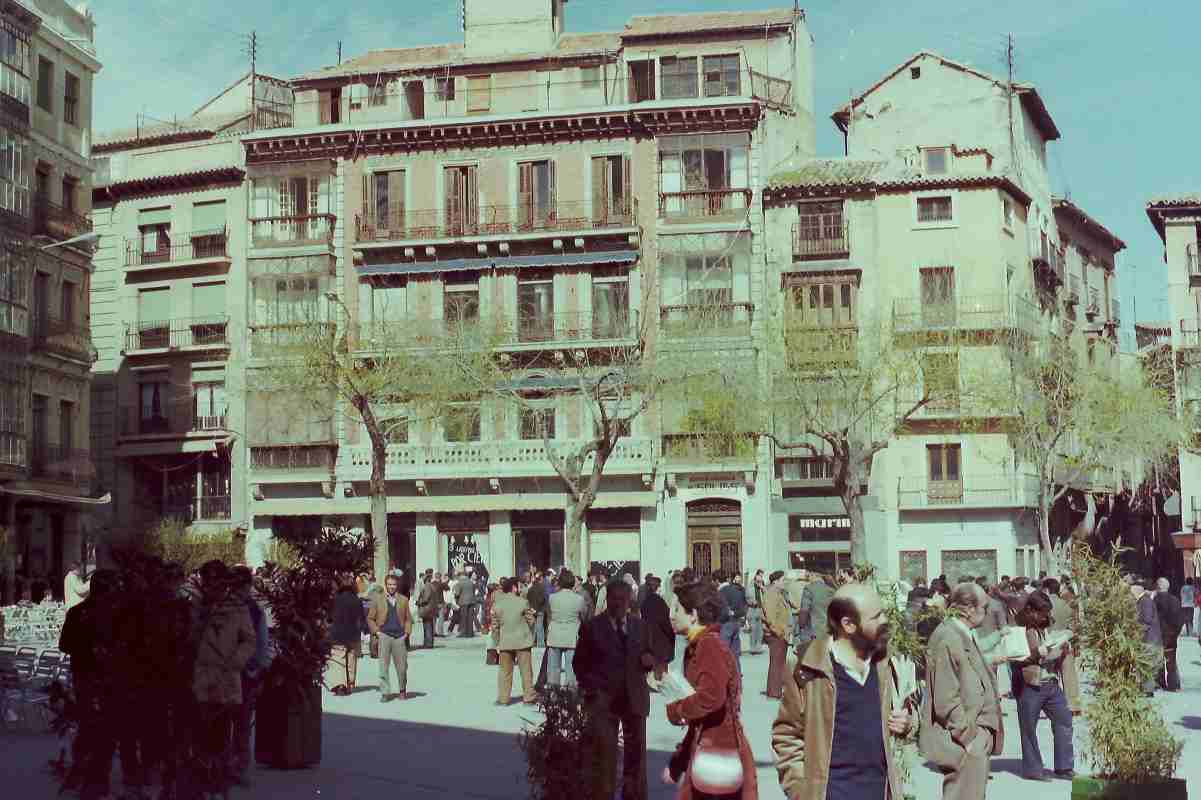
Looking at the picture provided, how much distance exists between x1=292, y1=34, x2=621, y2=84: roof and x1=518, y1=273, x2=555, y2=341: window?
7.49 m

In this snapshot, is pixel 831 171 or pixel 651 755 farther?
pixel 831 171

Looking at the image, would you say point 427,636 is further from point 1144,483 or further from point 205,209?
point 1144,483

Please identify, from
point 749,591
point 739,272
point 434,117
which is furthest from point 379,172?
point 749,591

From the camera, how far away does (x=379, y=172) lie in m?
51.3

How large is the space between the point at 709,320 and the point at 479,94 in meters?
10.8

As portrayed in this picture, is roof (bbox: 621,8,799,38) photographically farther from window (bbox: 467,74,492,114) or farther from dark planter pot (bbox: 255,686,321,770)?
dark planter pot (bbox: 255,686,321,770)

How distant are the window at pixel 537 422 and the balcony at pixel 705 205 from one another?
658 centimetres

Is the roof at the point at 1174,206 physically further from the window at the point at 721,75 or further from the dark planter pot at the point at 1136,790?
the dark planter pot at the point at 1136,790

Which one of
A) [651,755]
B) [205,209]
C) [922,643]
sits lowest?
[651,755]

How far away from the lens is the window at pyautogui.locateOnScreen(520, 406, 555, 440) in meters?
48.4

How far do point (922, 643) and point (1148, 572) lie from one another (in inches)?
2271

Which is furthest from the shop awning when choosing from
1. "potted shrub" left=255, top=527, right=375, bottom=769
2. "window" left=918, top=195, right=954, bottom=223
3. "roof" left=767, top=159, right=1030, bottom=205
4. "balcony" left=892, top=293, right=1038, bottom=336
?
"potted shrub" left=255, top=527, right=375, bottom=769

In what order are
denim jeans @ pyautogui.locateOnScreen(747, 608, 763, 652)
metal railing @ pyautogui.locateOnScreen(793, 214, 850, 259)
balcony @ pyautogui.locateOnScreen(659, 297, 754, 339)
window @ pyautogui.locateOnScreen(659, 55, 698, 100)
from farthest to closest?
1. window @ pyautogui.locateOnScreen(659, 55, 698, 100)
2. metal railing @ pyautogui.locateOnScreen(793, 214, 850, 259)
3. balcony @ pyautogui.locateOnScreen(659, 297, 754, 339)
4. denim jeans @ pyautogui.locateOnScreen(747, 608, 763, 652)

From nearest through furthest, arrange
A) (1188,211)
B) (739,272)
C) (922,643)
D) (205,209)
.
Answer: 1. (922,643)
2. (739,272)
3. (205,209)
4. (1188,211)
